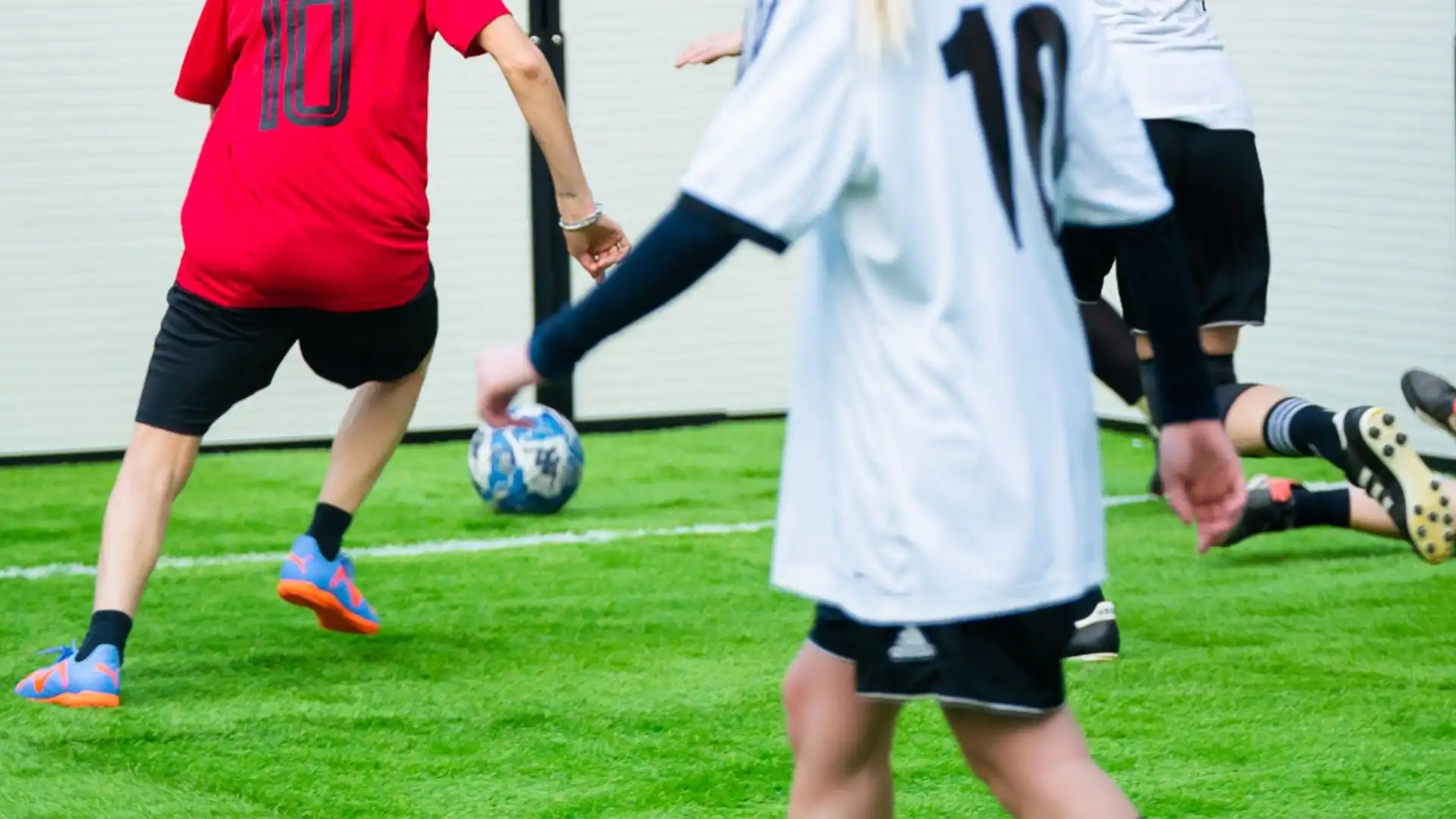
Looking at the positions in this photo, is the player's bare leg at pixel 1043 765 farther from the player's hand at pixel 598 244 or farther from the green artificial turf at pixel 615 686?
the player's hand at pixel 598 244

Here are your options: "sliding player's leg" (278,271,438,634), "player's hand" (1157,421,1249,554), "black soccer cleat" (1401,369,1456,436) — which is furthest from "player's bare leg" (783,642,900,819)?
"black soccer cleat" (1401,369,1456,436)

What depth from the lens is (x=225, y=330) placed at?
4480 mm

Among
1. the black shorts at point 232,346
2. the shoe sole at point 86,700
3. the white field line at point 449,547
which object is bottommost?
the white field line at point 449,547

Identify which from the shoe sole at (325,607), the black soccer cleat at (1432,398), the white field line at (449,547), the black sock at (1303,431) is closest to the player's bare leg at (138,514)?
the shoe sole at (325,607)

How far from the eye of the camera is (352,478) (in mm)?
A: 4914

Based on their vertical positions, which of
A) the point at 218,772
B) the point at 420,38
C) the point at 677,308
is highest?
the point at 420,38

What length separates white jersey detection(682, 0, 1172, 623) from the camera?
2139 millimetres

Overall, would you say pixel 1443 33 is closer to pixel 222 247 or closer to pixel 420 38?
pixel 420 38

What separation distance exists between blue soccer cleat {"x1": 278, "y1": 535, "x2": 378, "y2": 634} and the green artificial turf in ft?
0.21

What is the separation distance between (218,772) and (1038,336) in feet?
7.00

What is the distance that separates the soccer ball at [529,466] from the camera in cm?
659

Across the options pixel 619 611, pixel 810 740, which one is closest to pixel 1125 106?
pixel 810 740

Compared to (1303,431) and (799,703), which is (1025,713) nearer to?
(799,703)

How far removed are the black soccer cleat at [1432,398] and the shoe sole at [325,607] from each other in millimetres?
2566
